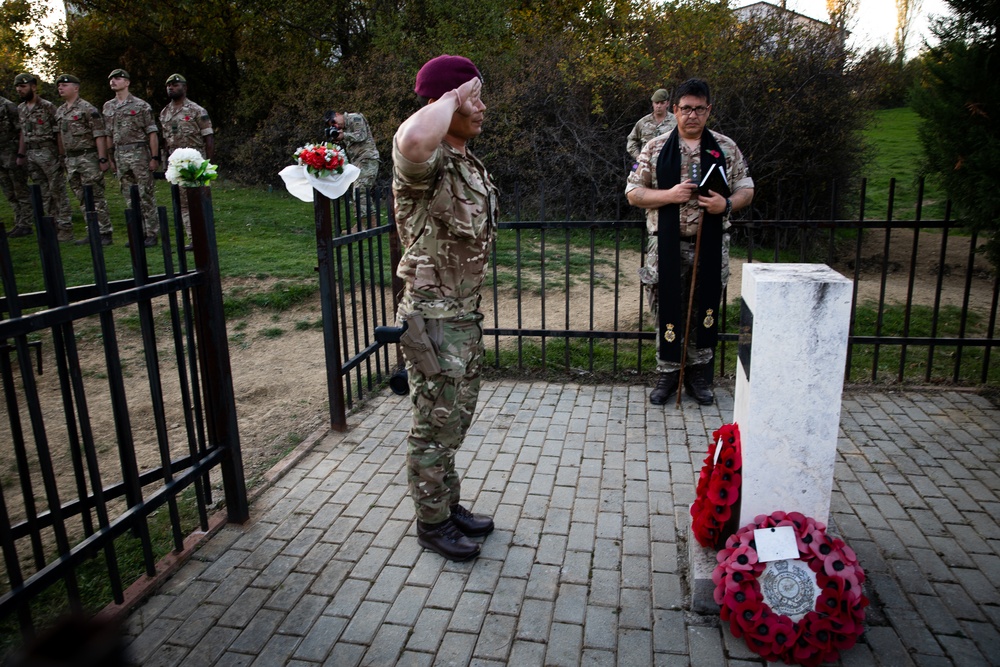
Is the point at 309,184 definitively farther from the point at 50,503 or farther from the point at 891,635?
the point at 891,635

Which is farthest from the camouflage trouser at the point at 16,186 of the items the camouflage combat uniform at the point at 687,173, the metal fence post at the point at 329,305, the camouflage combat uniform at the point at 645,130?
the camouflage combat uniform at the point at 687,173

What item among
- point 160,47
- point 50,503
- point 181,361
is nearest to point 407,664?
point 50,503

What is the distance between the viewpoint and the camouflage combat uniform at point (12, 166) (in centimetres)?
1069

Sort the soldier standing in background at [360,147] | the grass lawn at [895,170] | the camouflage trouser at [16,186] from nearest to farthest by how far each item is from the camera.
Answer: the camouflage trouser at [16,186] → the soldier standing in background at [360,147] → the grass lawn at [895,170]

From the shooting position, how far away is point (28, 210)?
11.1 metres

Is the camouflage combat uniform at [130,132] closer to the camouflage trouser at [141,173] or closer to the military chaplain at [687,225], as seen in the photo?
the camouflage trouser at [141,173]

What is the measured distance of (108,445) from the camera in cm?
484

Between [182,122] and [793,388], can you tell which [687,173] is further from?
[182,122]

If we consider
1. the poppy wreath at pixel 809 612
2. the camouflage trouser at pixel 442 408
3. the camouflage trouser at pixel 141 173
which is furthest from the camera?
the camouflage trouser at pixel 141 173

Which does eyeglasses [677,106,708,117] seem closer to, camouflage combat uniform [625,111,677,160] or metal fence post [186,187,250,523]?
metal fence post [186,187,250,523]

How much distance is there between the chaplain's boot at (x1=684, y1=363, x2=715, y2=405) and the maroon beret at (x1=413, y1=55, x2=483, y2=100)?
3.22 meters

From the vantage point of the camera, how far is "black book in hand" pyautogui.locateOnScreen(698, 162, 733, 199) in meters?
4.97

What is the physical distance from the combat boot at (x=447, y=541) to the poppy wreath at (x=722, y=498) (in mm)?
1062

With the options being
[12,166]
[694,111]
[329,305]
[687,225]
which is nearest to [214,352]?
[329,305]
